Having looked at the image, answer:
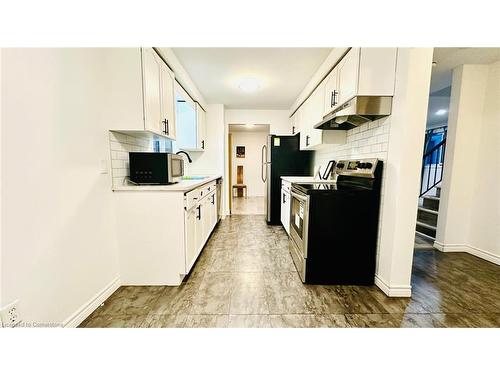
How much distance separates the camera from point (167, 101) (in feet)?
7.44

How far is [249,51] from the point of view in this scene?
239 centimetres

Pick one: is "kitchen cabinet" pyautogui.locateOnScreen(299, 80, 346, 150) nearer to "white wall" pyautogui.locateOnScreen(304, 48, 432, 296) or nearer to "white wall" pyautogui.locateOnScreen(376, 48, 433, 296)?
"white wall" pyautogui.locateOnScreen(304, 48, 432, 296)

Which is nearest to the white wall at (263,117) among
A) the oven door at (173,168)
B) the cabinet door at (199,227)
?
the oven door at (173,168)

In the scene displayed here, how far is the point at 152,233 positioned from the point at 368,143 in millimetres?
2304

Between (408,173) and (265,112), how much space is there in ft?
12.1

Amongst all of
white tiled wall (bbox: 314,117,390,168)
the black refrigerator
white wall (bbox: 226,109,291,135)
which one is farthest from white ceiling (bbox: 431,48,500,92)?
white wall (bbox: 226,109,291,135)

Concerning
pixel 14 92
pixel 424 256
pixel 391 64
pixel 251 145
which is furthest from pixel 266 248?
pixel 251 145

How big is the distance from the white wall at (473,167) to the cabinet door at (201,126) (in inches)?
148

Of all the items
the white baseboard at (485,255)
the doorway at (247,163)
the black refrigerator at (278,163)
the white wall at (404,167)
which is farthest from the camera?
the doorway at (247,163)

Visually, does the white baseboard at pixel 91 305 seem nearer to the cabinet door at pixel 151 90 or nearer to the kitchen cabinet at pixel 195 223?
the kitchen cabinet at pixel 195 223

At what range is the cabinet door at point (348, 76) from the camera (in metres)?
1.87

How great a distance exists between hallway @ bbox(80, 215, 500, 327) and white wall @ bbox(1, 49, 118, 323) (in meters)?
0.39

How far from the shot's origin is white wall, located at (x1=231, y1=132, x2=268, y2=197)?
766cm
